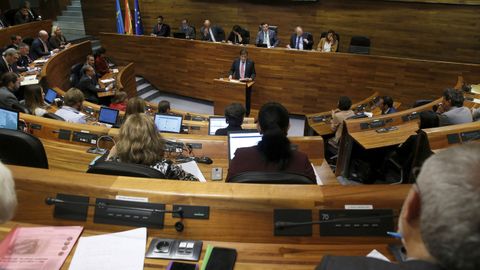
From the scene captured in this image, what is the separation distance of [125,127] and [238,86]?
4.93m

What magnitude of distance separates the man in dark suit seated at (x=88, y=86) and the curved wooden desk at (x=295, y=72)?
209 centimetres

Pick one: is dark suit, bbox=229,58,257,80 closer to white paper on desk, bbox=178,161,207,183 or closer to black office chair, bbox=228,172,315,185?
white paper on desk, bbox=178,161,207,183

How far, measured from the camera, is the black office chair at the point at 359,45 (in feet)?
25.0

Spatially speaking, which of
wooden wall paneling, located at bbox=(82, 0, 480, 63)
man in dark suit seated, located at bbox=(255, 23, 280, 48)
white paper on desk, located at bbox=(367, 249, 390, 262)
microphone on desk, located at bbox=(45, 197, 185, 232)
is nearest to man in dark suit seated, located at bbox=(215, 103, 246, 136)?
microphone on desk, located at bbox=(45, 197, 185, 232)

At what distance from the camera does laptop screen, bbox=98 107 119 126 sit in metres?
4.29

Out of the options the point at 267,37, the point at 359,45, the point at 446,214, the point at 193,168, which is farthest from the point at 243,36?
the point at 446,214

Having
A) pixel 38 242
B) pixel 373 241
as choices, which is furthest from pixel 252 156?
pixel 38 242

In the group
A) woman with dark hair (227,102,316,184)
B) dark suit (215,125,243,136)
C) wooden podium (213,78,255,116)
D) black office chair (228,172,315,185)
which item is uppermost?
black office chair (228,172,315,185)

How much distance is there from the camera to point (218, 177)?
2.68 m

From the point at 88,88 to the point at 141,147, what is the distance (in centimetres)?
492

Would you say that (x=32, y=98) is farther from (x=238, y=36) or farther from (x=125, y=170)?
(x=238, y=36)

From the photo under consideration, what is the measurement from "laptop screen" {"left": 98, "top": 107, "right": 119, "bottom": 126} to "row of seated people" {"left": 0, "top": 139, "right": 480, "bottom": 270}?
12.8 ft

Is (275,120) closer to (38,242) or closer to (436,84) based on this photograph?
(38,242)

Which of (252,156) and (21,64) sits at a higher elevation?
(252,156)
